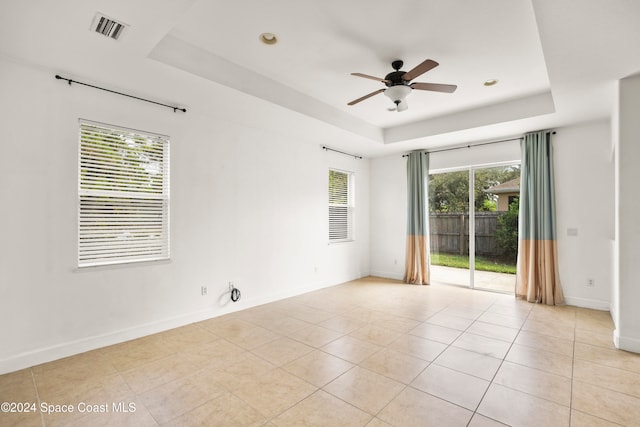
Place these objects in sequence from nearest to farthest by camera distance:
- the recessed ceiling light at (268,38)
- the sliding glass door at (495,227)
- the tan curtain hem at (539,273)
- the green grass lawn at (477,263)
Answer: the recessed ceiling light at (268,38)
the tan curtain hem at (539,273)
the sliding glass door at (495,227)
the green grass lawn at (477,263)

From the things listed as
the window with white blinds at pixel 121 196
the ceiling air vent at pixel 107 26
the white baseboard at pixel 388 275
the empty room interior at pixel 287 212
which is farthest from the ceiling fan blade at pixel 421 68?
the white baseboard at pixel 388 275

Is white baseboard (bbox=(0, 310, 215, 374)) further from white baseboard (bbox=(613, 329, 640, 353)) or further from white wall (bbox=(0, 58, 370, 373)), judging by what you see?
white baseboard (bbox=(613, 329, 640, 353))

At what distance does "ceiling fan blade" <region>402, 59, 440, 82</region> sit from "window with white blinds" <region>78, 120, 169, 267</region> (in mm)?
2817

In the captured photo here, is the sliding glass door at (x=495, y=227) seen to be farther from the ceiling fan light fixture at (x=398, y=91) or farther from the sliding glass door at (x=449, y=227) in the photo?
the ceiling fan light fixture at (x=398, y=91)

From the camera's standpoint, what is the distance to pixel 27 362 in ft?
9.06

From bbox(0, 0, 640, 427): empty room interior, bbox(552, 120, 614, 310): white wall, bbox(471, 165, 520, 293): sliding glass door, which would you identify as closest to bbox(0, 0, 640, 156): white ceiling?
bbox(0, 0, 640, 427): empty room interior

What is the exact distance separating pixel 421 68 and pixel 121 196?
10.8 ft

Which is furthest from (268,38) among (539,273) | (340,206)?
(539,273)

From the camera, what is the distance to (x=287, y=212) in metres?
5.20

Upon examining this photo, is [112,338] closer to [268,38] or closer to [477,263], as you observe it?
[268,38]

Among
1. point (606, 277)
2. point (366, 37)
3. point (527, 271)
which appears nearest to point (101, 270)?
point (366, 37)

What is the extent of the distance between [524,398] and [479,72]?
3194mm

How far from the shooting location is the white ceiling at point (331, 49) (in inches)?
88.7

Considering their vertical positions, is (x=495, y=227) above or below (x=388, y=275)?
above
